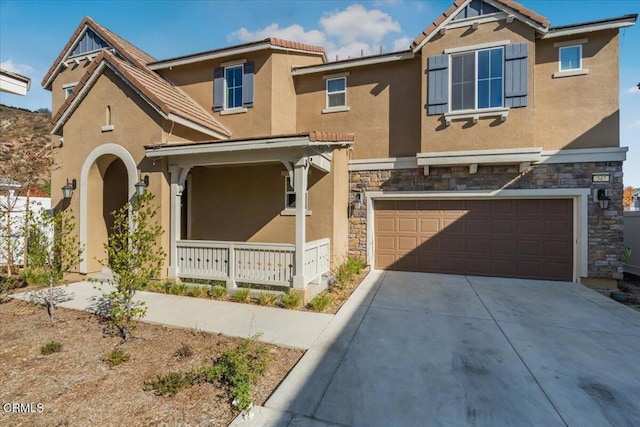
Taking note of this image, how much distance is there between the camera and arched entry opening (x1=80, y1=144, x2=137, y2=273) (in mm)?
8059

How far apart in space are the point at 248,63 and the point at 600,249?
12.2 metres

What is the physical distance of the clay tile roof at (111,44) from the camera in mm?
11062

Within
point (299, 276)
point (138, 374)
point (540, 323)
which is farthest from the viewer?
point (299, 276)

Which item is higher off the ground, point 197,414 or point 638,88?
point 638,88

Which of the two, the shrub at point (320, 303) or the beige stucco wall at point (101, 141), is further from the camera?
the beige stucco wall at point (101, 141)

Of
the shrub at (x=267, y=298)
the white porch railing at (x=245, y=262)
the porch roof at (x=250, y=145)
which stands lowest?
the shrub at (x=267, y=298)

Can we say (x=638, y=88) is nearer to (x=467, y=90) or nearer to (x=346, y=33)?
(x=467, y=90)

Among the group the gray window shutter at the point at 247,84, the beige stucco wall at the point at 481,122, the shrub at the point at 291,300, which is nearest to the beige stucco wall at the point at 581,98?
the beige stucco wall at the point at 481,122

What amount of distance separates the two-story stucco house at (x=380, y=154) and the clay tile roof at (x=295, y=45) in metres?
0.05

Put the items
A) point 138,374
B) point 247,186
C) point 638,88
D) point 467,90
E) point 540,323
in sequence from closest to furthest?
point 138,374 < point 540,323 < point 638,88 < point 467,90 < point 247,186

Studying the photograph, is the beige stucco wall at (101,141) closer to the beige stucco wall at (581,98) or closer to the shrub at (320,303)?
the shrub at (320,303)

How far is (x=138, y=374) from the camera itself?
375cm

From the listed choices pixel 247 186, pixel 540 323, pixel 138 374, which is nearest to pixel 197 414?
A: pixel 138 374

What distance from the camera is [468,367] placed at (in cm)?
394
